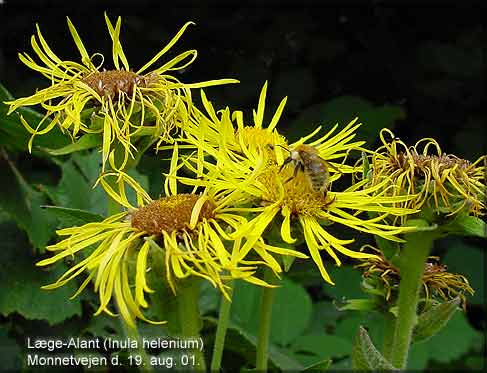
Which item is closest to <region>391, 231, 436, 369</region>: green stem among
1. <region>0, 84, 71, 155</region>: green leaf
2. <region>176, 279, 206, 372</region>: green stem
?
<region>176, 279, 206, 372</region>: green stem

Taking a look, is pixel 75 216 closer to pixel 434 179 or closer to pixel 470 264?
pixel 434 179

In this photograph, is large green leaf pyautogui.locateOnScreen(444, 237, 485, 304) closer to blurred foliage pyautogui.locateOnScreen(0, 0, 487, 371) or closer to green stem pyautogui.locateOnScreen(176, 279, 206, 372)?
blurred foliage pyautogui.locateOnScreen(0, 0, 487, 371)

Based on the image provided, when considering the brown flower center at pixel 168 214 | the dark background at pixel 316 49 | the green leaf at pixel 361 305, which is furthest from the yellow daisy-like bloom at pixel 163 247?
the dark background at pixel 316 49

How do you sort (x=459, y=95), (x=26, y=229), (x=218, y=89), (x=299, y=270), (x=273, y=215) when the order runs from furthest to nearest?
(x=459, y=95), (x=218, y=89), (x=299, y=270), (x=26, y=229), (x=273, y=215)

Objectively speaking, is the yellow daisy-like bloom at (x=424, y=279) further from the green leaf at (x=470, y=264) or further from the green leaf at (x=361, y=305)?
the green leaf at (x=470, y=264)

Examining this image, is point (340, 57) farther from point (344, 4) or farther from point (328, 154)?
point (328, 154)

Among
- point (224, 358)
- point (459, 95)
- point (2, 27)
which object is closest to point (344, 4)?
point (459, 95)
